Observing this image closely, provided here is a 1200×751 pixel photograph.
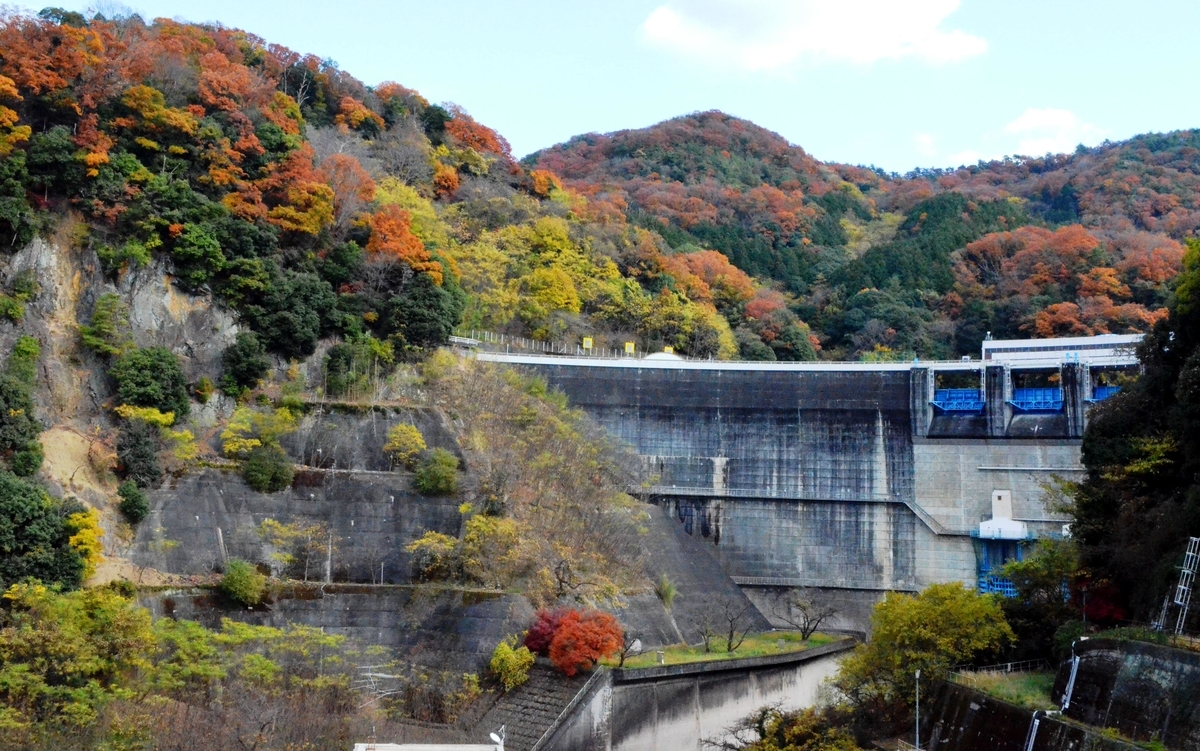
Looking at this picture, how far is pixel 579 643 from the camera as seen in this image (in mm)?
25297

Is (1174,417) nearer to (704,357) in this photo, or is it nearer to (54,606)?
(54,606)

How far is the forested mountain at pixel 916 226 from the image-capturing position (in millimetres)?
48781

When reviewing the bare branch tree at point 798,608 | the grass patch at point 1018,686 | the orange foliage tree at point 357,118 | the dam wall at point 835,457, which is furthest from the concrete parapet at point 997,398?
the orange foliage tree at point 357,118

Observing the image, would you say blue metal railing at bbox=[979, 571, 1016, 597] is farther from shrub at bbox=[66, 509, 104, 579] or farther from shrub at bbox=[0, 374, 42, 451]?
shrub at bbox=[0, 374, 42, 451]

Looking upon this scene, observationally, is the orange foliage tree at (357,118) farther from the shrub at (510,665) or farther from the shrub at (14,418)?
the shrub at (510,665)

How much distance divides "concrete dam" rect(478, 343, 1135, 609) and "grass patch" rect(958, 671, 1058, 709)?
41.0 feet

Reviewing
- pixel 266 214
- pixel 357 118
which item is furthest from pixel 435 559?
pixel 357 118

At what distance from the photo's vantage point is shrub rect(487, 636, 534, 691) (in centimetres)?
2522

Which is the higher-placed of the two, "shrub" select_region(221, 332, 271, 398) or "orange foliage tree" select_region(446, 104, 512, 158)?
"orange foliage tree" select_region(446, 104, 512, 158)

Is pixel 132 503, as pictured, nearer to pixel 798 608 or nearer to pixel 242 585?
pixel 242 585

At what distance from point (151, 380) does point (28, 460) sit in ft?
14.2

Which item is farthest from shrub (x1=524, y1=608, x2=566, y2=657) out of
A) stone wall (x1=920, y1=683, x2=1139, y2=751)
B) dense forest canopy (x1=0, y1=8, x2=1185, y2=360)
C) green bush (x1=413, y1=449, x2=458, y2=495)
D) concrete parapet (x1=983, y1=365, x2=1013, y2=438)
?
concrete parapet (x1=983, y1=365, x2=1013, y2=438)

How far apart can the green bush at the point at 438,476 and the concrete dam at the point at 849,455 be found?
8385 millimetres

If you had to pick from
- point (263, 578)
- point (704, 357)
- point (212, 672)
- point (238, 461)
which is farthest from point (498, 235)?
point (212, 672)
